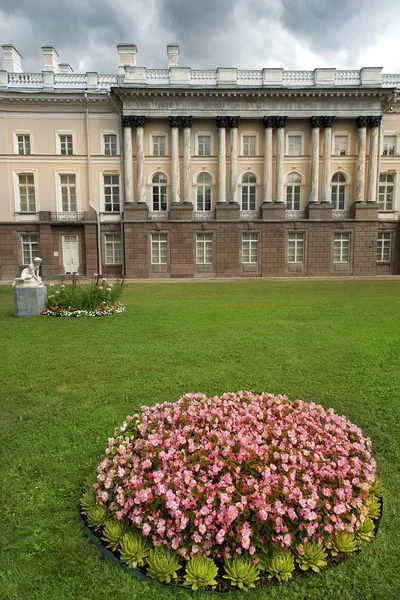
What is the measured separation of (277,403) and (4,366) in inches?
204

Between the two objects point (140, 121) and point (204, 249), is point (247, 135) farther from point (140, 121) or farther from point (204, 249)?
point (204, 249)

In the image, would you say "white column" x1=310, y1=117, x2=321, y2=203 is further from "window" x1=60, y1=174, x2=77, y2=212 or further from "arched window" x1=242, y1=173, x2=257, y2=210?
"window" x1=60, y1=174, x2=77, y2=212

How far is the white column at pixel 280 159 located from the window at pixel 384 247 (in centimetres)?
905

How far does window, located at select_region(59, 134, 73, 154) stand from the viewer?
3269cm

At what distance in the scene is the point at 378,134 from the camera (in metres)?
32.2

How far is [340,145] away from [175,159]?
43.6 ft

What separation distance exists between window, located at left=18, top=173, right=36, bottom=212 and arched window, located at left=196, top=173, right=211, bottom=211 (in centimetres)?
1327

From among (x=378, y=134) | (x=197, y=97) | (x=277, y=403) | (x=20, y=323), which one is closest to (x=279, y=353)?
(x=277, y=403)

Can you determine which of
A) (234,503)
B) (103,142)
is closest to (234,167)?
(103,142)

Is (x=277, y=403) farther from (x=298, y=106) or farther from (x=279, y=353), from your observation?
(x=298, y=106)

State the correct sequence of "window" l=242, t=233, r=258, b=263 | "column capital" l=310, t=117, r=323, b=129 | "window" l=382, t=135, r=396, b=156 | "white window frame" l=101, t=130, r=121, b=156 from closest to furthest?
"column capital" l=310, t=117, r=323, b=129 → "white window frame" l=101, t=130, r=121, b=156 → "window" l=242, t=233, r=258, b=263 → "window" l=382, t=135, r=396, b=156

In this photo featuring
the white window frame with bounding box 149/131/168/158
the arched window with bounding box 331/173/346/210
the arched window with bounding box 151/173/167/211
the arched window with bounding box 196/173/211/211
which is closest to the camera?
the white window frame with bounding box 149/131/168/158

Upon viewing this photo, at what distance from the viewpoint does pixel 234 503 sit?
2.77m

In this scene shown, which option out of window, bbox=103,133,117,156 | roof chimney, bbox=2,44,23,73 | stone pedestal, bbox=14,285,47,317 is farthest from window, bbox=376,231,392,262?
roof chimney, bbox=2,44,23,73
